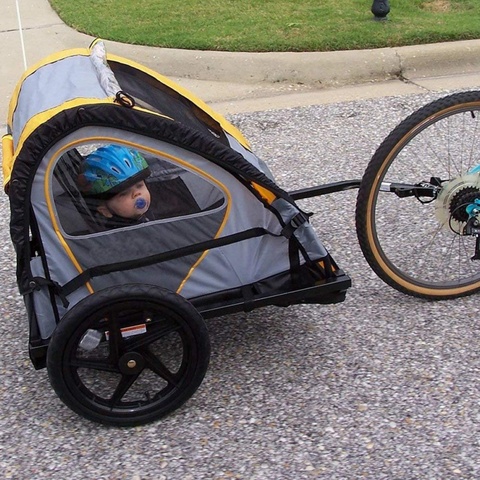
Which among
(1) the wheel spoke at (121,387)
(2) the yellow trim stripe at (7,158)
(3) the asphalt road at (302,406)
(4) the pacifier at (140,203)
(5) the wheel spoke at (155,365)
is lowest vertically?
(3) the asphalt road at (302,406)

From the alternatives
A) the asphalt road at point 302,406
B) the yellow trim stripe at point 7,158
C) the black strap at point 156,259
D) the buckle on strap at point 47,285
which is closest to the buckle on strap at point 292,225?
the black strap at point 156,259

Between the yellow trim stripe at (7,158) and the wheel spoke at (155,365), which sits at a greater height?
the yellow trim stripe at (7,158)

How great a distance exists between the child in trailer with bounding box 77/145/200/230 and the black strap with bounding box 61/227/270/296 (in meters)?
0.12

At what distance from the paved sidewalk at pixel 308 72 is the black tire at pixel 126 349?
10.8ft

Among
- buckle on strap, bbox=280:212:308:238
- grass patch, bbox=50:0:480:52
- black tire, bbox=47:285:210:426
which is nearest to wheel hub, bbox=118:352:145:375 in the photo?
black tire, bbox=47:285:210:426

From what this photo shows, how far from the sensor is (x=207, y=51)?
6.11 m

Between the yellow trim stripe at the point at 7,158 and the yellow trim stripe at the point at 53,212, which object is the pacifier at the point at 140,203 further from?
the yellow trim stripe at the point at 7,158

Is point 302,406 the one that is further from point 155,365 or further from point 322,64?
point 322,64

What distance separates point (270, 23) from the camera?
21.5 feet

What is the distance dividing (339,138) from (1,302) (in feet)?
7.96

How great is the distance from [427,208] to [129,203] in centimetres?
177

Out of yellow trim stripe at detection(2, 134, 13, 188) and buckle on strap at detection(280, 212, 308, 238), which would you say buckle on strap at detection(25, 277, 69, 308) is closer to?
yellow trim stripe at detection(2, 134, 13, 188)

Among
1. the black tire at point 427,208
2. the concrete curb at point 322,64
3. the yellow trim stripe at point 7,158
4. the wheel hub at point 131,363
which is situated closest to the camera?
the wheel hub at point 131,363

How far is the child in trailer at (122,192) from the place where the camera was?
8.44 ft
